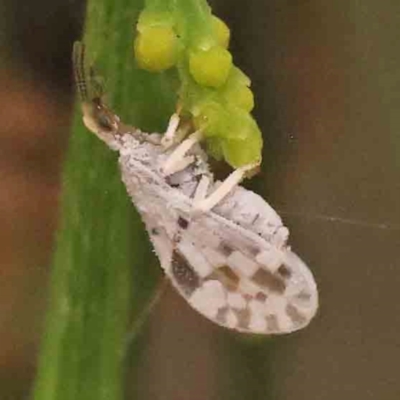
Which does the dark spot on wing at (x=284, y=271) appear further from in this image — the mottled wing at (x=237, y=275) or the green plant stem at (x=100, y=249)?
the green plant stem at (x=100, y=249)

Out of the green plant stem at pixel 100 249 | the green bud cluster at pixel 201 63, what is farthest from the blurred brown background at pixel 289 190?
the green bud cluster at pixel 201 63

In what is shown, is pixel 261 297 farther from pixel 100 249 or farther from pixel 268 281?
A: pixel 100 249

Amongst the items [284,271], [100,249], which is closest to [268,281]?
[284,271]

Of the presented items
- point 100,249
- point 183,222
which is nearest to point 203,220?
point 183,222

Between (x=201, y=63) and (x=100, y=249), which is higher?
(x=201, y=63)

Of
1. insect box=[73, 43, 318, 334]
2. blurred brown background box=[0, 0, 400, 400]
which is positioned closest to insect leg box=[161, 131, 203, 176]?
insect box=[73, 43, 318, 334]

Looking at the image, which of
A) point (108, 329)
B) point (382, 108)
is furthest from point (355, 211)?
point (108, 329)

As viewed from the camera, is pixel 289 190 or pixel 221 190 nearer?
pixel 221 190
